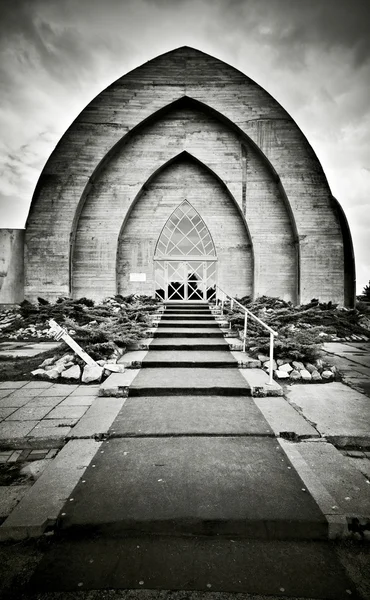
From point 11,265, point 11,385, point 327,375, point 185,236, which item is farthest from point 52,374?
point 11,265

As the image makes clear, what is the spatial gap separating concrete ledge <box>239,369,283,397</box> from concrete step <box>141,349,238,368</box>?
55 centimetres

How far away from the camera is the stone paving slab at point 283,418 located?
3027 millimetres

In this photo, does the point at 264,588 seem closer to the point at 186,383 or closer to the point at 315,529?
the point at 315,529

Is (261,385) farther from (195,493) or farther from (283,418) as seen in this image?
(195,493)

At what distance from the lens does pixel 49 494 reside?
2.15 m

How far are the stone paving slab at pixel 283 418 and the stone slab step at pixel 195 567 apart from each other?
121cm

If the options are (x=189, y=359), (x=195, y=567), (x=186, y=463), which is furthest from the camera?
(x=189, y=359)

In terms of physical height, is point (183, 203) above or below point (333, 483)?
above

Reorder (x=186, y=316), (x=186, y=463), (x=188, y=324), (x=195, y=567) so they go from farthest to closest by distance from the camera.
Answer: (x=186, y=316) < (x=188, y=324) < (x=186, y=463) < (x=195, y=567)

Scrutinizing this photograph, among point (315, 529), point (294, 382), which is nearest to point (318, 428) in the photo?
point (315, 529)

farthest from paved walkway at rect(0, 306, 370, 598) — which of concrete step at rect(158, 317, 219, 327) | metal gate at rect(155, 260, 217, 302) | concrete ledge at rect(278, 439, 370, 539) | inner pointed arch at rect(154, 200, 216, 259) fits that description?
inner pointed arch at rect(154, 200, 216, 259)

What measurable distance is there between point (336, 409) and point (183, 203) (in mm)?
12923

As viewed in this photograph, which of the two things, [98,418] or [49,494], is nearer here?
[49,494]

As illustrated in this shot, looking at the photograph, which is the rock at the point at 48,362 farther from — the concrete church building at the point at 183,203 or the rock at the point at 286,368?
the concrete church building at the point at 183,203
